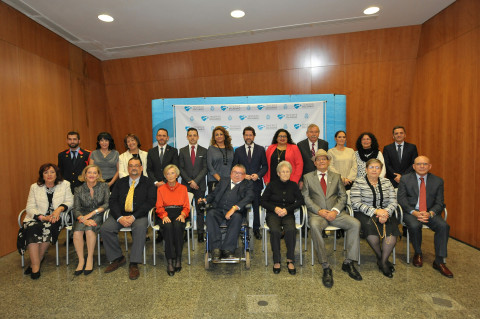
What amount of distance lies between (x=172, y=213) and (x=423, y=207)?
10.2 ft

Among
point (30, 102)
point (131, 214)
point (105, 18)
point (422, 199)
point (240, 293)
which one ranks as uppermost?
point (105, 18)

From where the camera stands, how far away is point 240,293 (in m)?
2.83

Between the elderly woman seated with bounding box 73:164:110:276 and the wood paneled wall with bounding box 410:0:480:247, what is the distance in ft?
16.4

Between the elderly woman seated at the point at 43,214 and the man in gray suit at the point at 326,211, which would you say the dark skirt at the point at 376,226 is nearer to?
the man in gray suit at the point at 326,211

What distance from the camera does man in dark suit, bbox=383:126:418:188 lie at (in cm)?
422

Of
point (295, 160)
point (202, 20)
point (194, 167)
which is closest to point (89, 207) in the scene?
point (194, 167)

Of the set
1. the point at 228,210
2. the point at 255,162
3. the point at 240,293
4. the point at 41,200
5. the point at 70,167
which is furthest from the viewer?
the point at 255,162

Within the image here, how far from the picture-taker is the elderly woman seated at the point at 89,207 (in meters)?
3.45

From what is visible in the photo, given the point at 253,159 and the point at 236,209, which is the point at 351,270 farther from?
the point at 253,159

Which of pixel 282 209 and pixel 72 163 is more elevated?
pixel 72 163

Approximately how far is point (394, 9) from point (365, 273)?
3.94 meters

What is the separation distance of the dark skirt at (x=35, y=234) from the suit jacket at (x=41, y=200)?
124mm

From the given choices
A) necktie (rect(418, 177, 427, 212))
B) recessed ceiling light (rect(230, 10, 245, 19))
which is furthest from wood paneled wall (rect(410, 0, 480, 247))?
recessed ceiling light (rect(230, 10, 245, 19))

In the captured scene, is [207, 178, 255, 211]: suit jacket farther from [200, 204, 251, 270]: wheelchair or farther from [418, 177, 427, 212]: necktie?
[418, 177, 427, 212]: necktie
